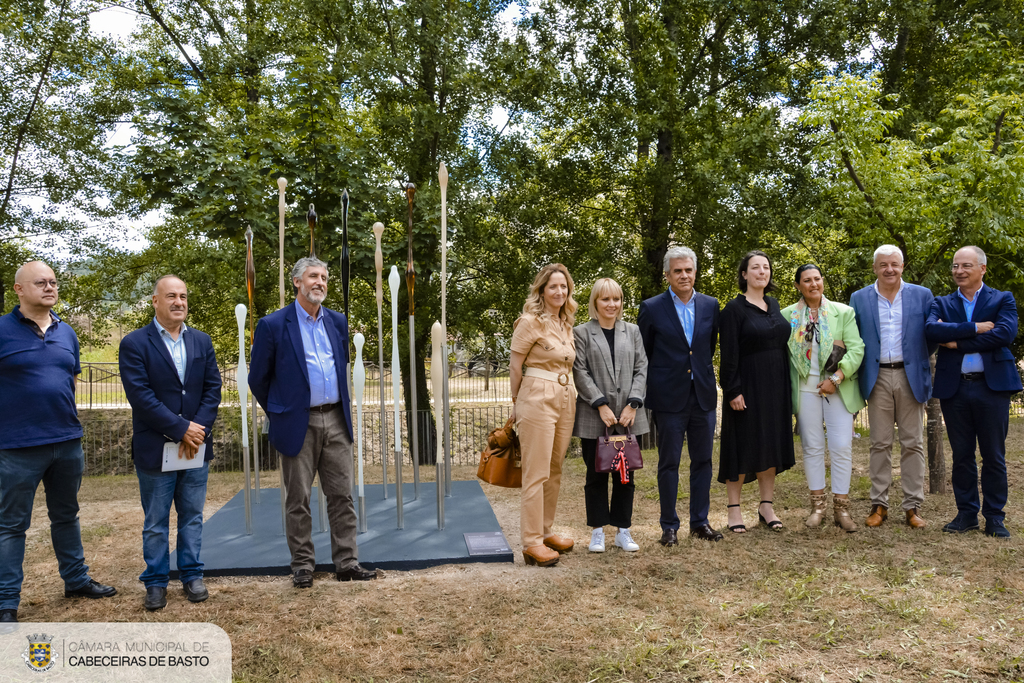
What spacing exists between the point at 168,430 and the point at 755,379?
370cm

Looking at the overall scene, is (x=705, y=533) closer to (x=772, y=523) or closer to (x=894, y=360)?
(x=772, y=523)

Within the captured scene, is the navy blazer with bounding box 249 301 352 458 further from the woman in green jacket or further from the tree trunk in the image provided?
the tree trunk

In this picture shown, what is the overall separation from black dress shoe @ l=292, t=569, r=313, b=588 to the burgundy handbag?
1856 mm

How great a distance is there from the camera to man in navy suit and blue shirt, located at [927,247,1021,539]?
4.76 m

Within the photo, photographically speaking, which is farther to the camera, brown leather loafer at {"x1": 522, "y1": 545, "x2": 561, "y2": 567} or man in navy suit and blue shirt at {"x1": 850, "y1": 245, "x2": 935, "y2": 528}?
man in navy suit and blue shirt at {"x1": 850, "y1": 245, "x2": 935, "y2": 528}

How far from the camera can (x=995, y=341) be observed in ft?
15.5

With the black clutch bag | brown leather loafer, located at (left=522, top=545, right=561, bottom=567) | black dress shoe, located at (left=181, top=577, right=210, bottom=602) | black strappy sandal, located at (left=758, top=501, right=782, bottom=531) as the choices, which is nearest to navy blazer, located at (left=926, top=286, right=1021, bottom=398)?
the black clutch bag

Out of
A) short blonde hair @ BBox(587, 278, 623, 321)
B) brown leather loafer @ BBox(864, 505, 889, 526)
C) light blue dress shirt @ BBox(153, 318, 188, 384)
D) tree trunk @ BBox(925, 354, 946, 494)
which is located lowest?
brown leather loafer @ BBox(864, 505, 889, 526)

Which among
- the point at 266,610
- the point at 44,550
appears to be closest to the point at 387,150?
the point at 44,550

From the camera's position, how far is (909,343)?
16.3 ft

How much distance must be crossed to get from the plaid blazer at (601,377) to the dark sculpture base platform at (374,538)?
105 cm

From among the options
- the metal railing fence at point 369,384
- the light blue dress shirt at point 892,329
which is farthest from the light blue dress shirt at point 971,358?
the metal railing fence at point 369,384

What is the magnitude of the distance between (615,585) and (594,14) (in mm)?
10651

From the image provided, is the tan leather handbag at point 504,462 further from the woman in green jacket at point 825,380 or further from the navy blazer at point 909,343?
the navy blazer at point 909,343
